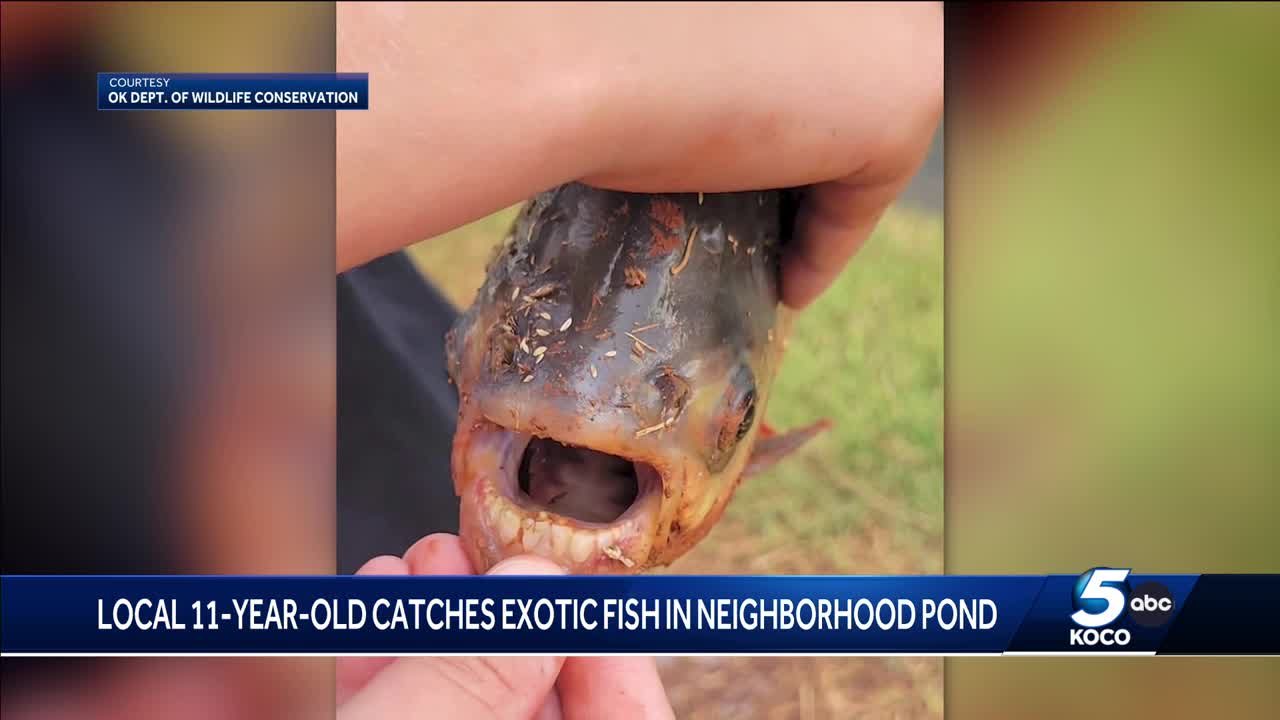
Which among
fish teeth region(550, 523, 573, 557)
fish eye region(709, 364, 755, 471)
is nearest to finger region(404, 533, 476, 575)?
fish teeth region(550, 523, 573, 557)

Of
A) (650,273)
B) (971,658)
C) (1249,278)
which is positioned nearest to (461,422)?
(650,273)

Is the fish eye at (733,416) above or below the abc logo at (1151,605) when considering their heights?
above

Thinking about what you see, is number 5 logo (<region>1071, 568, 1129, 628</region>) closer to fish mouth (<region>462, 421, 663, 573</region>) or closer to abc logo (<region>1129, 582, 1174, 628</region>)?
abc logo (<region>1129, 582, 1174, 628</region>)

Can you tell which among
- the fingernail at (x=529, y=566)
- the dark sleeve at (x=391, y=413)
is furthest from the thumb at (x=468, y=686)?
the dark sleeve at (x=391, y=413)

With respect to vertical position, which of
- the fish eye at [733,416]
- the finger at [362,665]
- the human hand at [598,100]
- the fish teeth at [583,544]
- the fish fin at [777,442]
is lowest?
the finger at [362,665]

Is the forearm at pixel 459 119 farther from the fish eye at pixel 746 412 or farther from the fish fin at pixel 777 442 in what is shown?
the fish fin at pixel 777 442

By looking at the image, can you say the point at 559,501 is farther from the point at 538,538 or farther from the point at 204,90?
the point at 204,90
